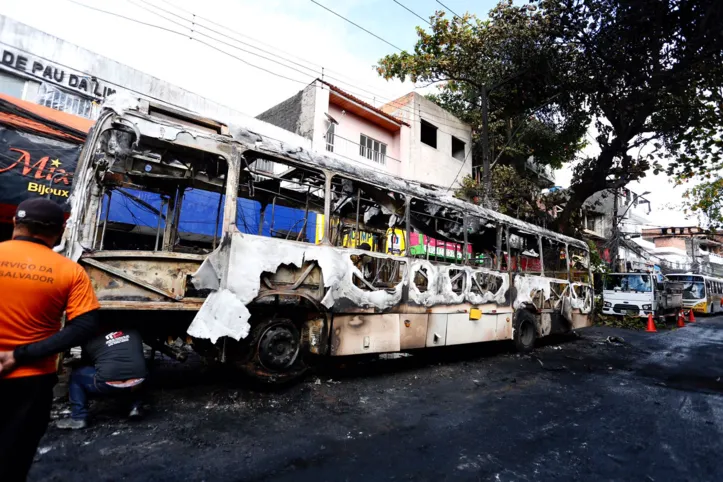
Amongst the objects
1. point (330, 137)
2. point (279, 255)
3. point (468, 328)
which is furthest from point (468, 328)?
point (330, 137)

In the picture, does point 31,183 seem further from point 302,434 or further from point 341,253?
point 302,434

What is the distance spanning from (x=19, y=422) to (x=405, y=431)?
2.90 m

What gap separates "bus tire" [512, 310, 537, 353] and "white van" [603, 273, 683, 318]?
936 cm

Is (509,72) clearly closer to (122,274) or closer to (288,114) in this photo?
(288,114)

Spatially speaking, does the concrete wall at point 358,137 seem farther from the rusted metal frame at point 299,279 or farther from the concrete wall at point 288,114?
the rusted metal frame at point 299,279

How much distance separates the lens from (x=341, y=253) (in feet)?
16.9

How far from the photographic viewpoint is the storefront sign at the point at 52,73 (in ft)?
26.5

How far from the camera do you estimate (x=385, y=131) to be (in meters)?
16.9

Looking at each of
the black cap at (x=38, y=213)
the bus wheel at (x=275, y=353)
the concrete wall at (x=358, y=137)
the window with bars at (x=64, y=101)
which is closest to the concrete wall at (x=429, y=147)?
the concrete wall at (x=358, y=137)

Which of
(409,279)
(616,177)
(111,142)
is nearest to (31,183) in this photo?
(111,142)

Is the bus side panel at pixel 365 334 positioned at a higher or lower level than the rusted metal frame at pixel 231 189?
lower

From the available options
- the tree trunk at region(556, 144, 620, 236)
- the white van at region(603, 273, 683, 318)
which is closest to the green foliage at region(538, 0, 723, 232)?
the tree trunk at region(556, 144, 620, 236)

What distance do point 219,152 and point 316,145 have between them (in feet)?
31.6

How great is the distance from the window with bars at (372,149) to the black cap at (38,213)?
14295mm
